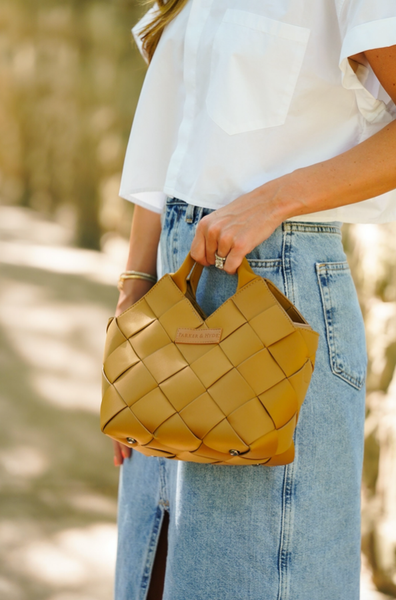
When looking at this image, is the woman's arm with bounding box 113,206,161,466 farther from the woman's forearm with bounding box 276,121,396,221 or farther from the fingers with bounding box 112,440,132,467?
the woman's forearm with bounding box 276,121,396,221

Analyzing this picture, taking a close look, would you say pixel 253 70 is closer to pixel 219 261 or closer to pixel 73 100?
pixel 219 261

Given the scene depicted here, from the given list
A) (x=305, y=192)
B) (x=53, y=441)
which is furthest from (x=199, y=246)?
(x=53, y=441)

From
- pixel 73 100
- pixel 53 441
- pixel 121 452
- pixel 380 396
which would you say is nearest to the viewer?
pixel 121 452

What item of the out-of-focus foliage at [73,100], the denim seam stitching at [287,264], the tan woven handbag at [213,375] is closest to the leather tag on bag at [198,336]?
the tan woven handbag at [213,375]

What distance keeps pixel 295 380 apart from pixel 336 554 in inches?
10.2

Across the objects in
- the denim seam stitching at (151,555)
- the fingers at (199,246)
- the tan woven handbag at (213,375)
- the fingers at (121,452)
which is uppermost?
the fingers at (199,246)

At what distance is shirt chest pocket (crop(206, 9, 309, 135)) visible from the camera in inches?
26.3

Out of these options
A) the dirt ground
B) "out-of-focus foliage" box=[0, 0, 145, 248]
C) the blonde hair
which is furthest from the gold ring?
"out-of-focus foliage" box=[0, 0, 145, 248]

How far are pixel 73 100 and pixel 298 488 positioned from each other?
3.41 meters

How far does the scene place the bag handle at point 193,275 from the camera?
25.2 inches

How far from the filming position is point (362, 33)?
0.60 metres

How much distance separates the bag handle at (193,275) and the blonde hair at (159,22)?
0.35 metres

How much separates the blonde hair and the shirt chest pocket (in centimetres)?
13

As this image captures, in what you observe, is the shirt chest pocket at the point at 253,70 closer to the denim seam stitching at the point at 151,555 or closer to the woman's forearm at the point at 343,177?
the woman's forearm at the point at 343,177
